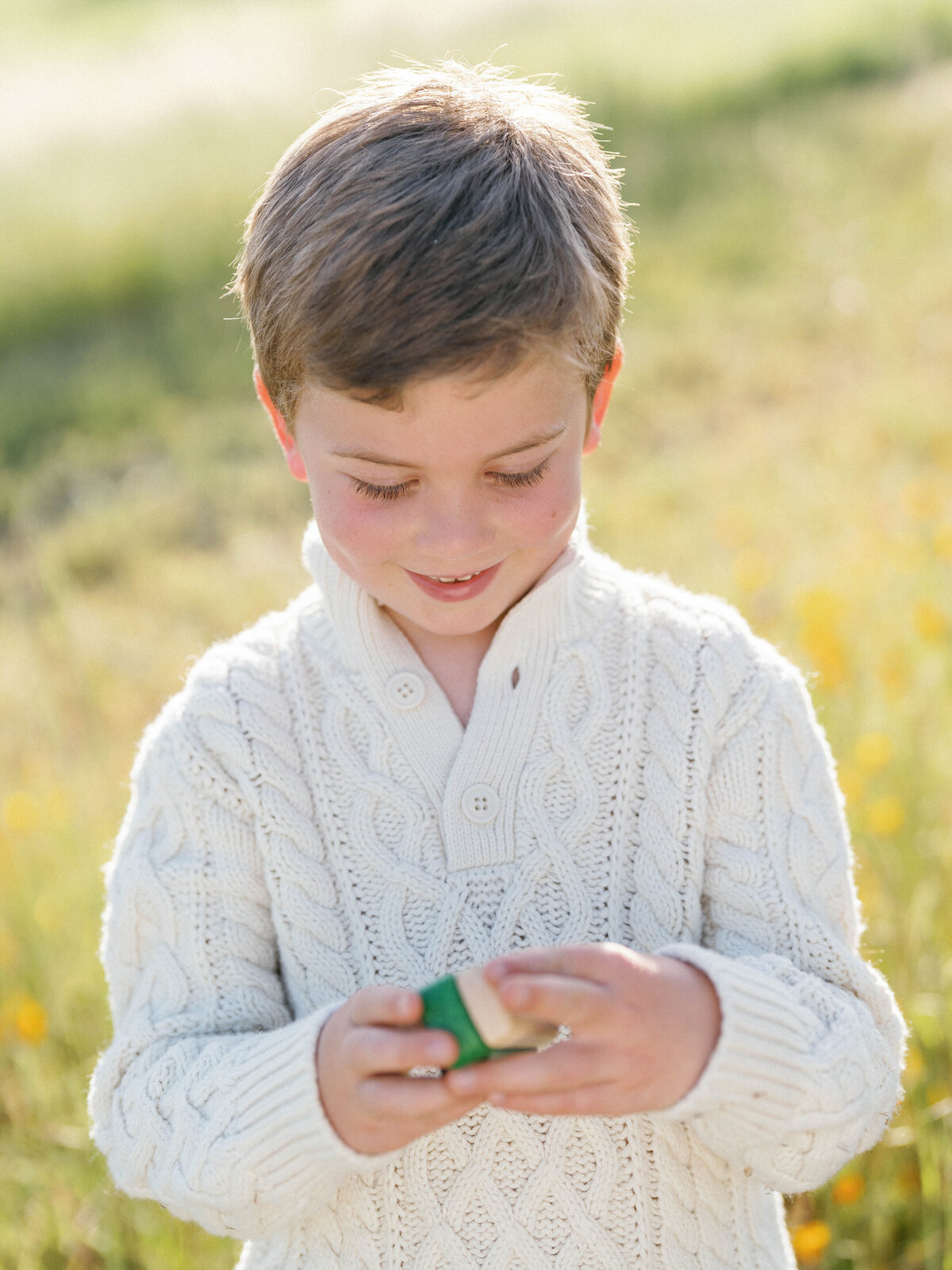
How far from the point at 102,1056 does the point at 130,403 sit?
204 inches

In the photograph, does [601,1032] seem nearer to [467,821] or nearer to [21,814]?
[467,821]

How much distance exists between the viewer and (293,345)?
129 cm

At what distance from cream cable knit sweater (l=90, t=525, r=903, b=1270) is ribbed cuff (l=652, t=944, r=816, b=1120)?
0.9 inches

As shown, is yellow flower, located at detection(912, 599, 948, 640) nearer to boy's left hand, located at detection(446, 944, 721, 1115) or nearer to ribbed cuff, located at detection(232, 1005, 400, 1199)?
boy's left hand, located at detection(446, 944, 721, 1115)

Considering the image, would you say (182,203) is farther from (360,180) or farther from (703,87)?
(360,180)

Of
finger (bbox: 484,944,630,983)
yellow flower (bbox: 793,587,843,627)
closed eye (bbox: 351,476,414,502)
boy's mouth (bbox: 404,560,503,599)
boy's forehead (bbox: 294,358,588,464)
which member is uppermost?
boy's forehead (bbox: 294,358,588,464)

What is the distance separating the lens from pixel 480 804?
4.56 feet

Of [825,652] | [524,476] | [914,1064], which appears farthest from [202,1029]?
[825,652]

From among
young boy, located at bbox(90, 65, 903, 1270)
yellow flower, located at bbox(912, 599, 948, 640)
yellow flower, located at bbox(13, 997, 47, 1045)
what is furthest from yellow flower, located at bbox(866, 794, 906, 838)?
yellow flower, located at bbox(13, 997, 47, 1045)

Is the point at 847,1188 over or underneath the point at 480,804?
underneath

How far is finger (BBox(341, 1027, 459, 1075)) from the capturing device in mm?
1061

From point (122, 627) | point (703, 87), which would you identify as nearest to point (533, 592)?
point (122, 627)

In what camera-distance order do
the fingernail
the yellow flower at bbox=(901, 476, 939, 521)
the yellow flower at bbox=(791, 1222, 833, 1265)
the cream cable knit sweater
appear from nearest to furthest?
the fingernail → the cream cable knit sweater → the yellow flower at bbox=(791, 1222, 833, 1265) → the yellow flower at bbox=(901, 476, 939, 521)

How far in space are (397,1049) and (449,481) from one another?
532 mm
